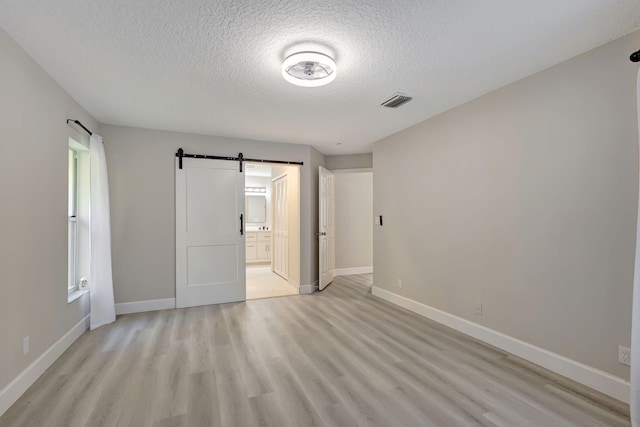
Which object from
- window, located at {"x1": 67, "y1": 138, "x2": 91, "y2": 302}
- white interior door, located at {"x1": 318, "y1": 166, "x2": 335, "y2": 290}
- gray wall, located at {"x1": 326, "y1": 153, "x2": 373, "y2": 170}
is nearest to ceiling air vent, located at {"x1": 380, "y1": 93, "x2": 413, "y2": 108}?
white interior door, located at {"x1": 318, "y1": 166, "x2": 335, "y2": 290}

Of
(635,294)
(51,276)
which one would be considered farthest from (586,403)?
(51,276)

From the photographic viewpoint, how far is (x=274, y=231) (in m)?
6.75

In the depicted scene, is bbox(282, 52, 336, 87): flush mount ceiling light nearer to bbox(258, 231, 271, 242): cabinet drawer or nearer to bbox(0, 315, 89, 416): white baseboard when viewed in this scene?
bbox(0, 315, 89, 416): white baseboard

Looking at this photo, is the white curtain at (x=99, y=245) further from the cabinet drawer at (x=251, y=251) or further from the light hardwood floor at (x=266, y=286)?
the cabinet drawer at (x=251, y=251)

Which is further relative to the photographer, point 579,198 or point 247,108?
point 247,108

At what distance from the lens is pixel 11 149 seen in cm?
204

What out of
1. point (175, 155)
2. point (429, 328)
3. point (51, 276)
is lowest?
point (429, 328)

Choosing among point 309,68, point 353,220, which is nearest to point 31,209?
point 309,68

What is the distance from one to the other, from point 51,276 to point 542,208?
426 cm

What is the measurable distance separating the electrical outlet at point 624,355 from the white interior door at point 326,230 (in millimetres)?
3717

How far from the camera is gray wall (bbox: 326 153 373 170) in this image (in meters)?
5.64

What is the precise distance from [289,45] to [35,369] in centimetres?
311

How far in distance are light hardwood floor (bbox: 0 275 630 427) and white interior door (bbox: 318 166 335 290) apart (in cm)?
181

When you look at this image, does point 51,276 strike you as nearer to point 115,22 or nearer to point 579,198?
point 115,22
